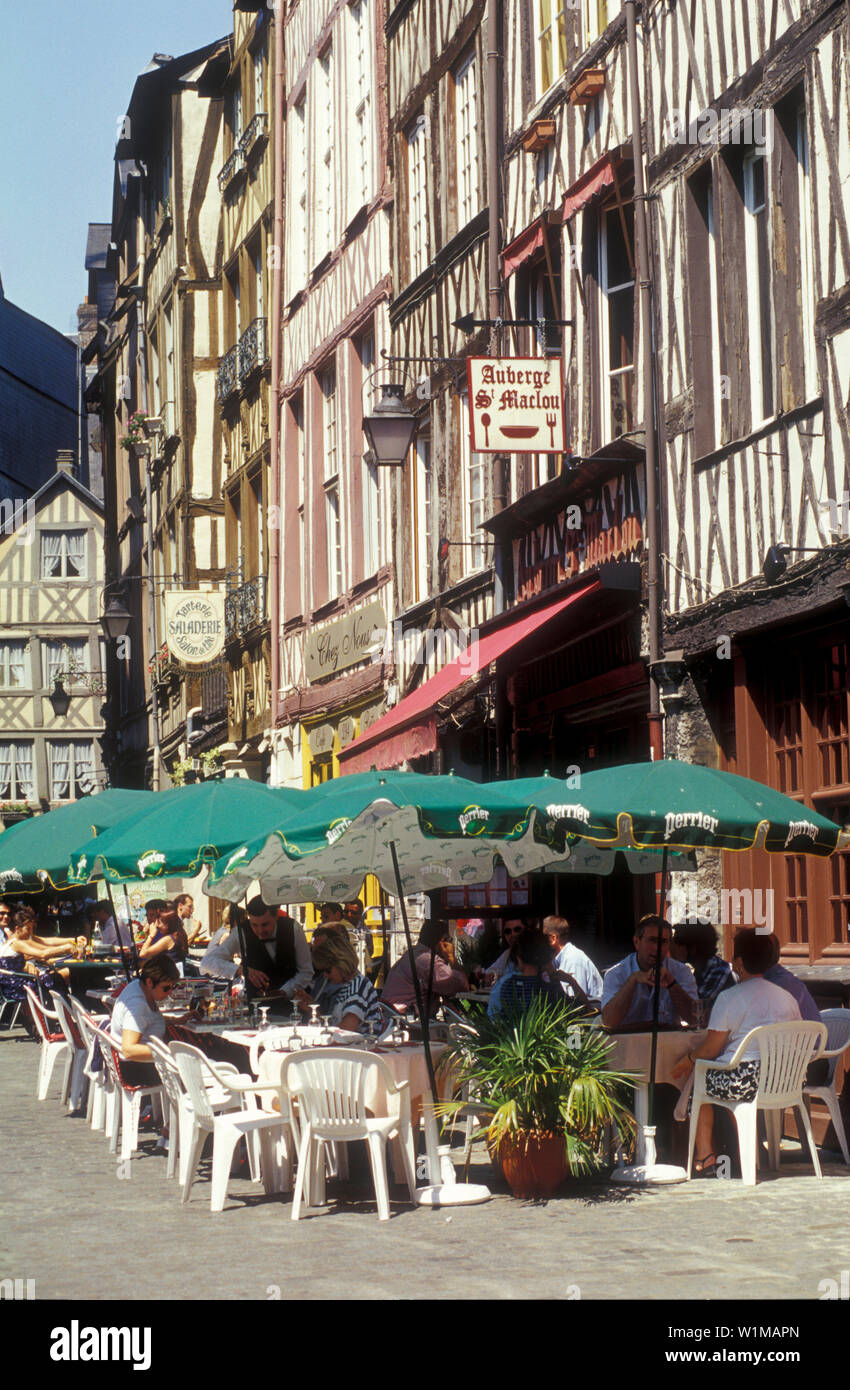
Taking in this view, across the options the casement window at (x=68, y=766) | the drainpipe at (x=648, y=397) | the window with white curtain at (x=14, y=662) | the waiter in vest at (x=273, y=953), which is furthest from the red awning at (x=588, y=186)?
the window with white curtain at (x=14, y=662)

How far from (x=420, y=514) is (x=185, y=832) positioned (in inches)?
354

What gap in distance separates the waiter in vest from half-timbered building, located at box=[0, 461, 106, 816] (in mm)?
39587

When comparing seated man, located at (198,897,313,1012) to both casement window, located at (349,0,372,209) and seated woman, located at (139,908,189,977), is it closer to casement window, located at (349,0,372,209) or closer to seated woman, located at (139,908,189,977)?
seated woman, located at (139,908,189,977)

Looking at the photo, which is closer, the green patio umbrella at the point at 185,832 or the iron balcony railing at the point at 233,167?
the green patio umbrella at the point at 185,832

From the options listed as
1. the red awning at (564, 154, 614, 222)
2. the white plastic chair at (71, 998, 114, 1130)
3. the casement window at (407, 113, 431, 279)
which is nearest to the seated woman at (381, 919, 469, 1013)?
the white plastic chair at (71, 998, 114, 1130)

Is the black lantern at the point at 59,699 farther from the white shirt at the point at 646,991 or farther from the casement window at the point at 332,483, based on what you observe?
the white shirt at the point at 646,991

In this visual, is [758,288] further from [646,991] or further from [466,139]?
[466,139]

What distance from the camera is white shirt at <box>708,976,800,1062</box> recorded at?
966 centimetres

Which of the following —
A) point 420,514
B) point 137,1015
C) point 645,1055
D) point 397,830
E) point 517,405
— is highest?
point 420,514

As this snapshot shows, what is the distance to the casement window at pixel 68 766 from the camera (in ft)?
173

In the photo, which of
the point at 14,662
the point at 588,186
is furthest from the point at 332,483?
the point at 14,662

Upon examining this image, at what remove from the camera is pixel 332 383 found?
2486cm

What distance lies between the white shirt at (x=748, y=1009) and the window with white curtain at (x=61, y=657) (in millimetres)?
44706
